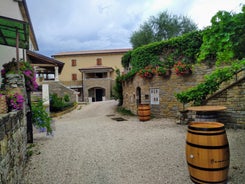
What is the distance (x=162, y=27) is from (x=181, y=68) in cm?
820

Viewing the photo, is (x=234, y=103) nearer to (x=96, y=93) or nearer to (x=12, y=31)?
(x=12, y=31)

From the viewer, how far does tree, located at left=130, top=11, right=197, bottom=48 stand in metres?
14.6

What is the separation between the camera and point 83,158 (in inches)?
151

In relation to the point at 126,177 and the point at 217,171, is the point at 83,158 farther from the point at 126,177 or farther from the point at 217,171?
the point at 217,171

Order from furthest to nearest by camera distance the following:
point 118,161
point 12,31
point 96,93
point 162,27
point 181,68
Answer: point 96,93, point 162,27, point 181,68, point 12,31, point 118,161

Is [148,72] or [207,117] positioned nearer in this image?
[207,117]

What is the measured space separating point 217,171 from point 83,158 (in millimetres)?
2665

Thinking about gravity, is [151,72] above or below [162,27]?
below

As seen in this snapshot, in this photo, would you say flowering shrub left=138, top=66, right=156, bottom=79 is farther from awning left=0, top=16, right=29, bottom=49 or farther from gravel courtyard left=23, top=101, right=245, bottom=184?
awning left=0, top=16, right=29, bottom=49

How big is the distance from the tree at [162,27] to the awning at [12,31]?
11.5 metres

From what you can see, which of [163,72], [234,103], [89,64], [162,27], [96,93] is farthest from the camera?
[89,64]

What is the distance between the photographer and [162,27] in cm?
1474

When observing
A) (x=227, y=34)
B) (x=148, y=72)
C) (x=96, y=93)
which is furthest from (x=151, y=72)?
(x=96, y=93)

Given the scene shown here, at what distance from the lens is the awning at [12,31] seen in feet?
11.7
